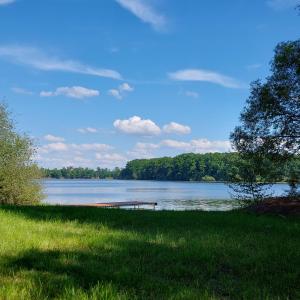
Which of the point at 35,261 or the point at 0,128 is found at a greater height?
the point at 0,128

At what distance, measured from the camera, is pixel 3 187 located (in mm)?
37156

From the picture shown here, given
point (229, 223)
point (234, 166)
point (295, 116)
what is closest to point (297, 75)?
point (295, 116)

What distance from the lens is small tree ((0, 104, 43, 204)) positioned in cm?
3703

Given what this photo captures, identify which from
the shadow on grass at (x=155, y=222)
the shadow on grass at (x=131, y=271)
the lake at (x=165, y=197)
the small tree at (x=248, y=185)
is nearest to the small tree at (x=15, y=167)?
the lake at (x=165, y=197)

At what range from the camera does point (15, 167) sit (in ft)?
124

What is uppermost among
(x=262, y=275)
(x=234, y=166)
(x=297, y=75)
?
(x=297, y=75)

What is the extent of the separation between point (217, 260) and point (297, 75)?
15816mm

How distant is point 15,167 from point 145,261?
3144 cm

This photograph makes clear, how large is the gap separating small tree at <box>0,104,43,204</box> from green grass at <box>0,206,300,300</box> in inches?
979

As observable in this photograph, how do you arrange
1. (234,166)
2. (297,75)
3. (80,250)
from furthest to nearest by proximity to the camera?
1. (234,166)
2. (297,75)
3. (80,250)

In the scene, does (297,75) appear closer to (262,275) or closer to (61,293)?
(262,275)

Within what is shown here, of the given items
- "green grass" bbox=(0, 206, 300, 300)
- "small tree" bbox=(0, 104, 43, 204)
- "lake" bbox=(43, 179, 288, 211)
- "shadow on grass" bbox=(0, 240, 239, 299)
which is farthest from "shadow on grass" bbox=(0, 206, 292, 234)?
"small tree" bbox=(0, 104, 43, 204)

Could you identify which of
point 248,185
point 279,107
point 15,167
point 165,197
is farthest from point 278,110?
point 165,197

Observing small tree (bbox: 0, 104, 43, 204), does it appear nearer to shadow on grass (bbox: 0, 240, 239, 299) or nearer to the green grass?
the green grass
